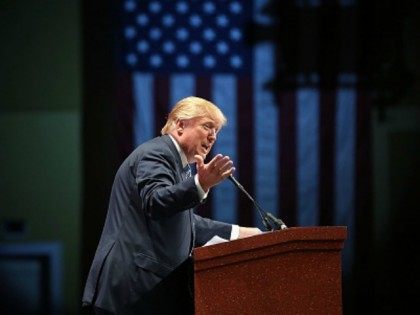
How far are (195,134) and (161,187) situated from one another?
325 mm

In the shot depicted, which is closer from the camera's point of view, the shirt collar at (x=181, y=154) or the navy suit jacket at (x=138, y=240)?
the navy suit jacket at (x=138, y=240)

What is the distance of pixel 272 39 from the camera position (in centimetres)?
425

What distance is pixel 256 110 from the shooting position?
166 inches

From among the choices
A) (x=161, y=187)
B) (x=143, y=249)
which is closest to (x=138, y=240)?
(x=143, y=249)

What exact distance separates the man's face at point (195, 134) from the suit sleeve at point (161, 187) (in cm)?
13

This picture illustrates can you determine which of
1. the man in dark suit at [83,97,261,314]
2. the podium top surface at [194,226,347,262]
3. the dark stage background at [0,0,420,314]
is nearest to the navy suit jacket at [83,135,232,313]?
the man in dark suit at [83,97,261,314]

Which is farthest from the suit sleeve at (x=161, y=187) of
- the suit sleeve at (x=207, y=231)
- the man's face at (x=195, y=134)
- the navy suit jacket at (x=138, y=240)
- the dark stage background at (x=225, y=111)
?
the dark stage background at (x=225, y=111)

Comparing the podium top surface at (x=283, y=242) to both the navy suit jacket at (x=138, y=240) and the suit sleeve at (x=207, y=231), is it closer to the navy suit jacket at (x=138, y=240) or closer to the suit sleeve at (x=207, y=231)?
the navy suit jacket at (x=138, y=240)

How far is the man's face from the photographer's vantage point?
6.70 ft

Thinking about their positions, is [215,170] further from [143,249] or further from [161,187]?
[143,249]

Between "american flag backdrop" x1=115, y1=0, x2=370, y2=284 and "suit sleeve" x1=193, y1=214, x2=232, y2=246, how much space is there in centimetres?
194

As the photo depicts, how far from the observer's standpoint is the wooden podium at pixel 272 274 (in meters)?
1.67

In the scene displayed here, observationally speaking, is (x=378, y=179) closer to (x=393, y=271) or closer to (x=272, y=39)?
(x=393, y=271)

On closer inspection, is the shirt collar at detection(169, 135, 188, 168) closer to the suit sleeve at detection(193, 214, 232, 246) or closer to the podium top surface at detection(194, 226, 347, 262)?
the suit sleeve at detection(193, 214, 232, 246)
